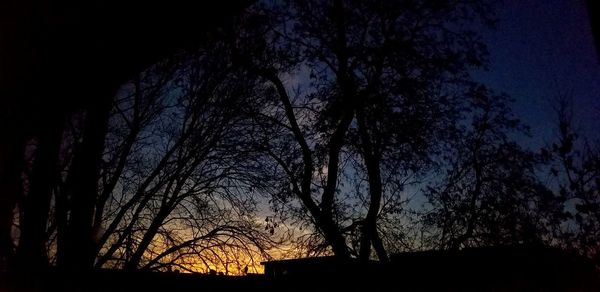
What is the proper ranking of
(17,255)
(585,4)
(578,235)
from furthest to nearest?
(578,235) < (17,255) < (585,4)

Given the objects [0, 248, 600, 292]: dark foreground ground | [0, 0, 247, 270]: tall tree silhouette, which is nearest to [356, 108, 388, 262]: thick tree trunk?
[0, 248, 600, 292]: dark foreground ground

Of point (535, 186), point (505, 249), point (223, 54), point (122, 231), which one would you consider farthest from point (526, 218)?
point (122, 231)

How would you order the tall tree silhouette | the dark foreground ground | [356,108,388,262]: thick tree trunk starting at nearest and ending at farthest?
the tall tree silhouette
the dark foreground ground
[356,108,388,262]: thick tree trunk

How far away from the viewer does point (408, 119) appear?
36.3ft

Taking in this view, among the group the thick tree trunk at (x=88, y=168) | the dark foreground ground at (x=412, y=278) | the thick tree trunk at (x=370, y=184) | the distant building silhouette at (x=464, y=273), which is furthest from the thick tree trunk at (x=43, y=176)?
the thick tree trunk at (x=370, y=184)

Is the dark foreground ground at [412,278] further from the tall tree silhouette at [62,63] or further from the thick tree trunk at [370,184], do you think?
the thick tree trunk at [370,184]

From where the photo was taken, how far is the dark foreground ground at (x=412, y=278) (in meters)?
6.47

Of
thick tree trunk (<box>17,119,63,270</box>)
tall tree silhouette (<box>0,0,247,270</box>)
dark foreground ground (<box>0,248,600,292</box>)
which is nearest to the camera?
tall tree silhouette (<box>0,0,247,270</box>)

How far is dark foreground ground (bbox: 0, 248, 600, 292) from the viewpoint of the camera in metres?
6.47

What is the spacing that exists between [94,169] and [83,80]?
101 centimetres

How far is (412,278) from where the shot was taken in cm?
710

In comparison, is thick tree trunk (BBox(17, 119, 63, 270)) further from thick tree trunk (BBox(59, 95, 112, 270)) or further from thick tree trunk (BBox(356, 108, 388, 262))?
thick tree trunk (BBox(356, 108, 388, 262))

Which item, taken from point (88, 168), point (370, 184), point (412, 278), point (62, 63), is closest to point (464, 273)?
point (412, 278)

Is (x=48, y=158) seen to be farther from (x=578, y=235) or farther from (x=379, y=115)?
(x=578, y=235)
